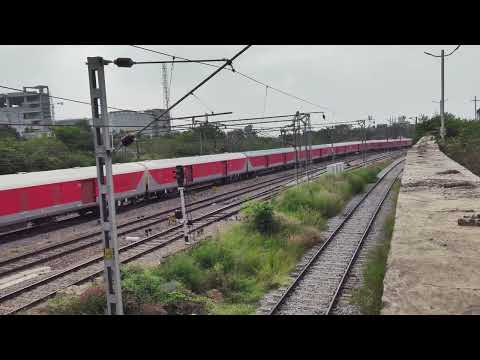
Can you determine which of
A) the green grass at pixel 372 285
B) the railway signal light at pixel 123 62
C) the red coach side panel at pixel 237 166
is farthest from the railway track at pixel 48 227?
the green grass at pixel 372 285

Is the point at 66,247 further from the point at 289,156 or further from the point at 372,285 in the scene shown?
the point at 289,156

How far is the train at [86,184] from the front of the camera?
18611mm

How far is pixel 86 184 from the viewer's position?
866 inches

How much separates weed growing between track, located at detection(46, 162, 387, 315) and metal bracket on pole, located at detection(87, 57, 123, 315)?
1.86 meters

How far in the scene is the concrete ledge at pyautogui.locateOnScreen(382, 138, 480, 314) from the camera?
635 cm

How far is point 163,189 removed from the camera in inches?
1164

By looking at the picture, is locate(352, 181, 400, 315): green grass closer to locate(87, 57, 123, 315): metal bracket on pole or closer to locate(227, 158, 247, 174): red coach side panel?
locate(87, 57, 123, 315): metal bracket on pole

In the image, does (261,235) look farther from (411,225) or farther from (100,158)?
(100,158)

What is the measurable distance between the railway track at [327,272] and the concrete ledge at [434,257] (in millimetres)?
2294

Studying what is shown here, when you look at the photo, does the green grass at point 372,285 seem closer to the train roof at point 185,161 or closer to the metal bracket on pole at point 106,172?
the metal bracket on pole at point 106,172
